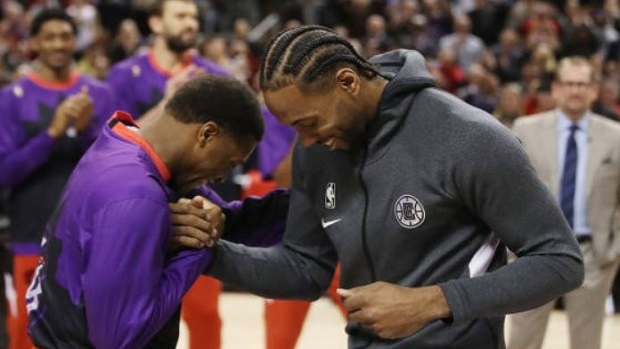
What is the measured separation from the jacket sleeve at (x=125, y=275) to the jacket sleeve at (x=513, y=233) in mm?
673

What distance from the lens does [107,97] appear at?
19.9ft

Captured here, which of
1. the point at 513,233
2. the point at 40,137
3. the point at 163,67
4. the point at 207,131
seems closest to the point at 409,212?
the point at 513,233

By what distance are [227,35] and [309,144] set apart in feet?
43.4

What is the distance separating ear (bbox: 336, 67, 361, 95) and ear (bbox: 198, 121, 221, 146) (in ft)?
1.19

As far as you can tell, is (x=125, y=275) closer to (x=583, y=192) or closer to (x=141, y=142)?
(x=141, y=142)

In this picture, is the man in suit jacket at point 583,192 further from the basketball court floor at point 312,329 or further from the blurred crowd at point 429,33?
the blurred crowd at point 429,33

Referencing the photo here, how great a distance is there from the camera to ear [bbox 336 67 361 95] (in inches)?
105

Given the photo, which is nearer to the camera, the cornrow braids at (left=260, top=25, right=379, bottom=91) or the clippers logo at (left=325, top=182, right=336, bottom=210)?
the cornrow braids at (left=260, top=25, right=379, bottom=91)

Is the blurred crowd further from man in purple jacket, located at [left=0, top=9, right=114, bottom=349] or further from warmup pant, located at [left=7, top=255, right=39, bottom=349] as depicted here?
warmup pant, located at [left=7, top=255, right=39, bottom=349]

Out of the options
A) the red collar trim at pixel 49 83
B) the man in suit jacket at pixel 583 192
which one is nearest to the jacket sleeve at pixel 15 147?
the red collar trim at pixel 49 83

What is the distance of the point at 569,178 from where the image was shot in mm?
6020

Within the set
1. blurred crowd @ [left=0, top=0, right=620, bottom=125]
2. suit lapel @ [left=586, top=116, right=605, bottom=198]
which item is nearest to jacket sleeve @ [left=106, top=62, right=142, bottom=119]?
suit lapel @ [left=586, top=116, right=605, bottom=198]

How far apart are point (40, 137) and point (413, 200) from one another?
3.44 m

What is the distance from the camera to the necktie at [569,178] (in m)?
5.98
